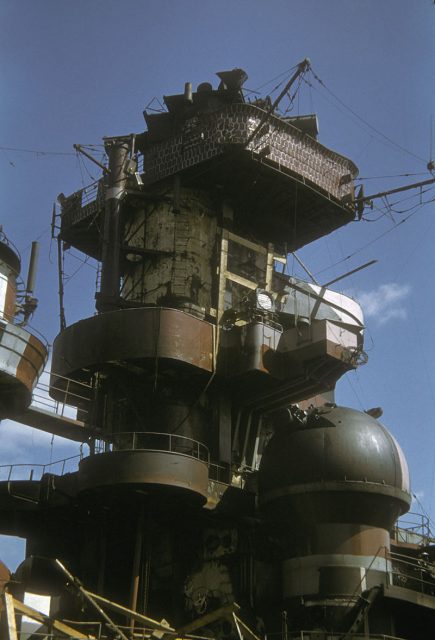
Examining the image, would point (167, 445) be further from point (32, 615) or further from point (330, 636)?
point (32, 615)

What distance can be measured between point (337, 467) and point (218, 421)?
679 cm

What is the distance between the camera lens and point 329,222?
156ft

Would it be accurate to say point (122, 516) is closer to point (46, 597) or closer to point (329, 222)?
point (46, 597)

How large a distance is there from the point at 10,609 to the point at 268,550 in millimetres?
16799

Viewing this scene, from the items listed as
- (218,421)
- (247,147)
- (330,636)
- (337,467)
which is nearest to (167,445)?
(218,421)

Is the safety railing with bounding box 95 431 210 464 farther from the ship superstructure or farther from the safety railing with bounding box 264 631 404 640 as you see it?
the safety railing with bounding box 264 631 404 640

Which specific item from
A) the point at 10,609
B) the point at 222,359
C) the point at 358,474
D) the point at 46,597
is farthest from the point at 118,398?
the point at 10,609

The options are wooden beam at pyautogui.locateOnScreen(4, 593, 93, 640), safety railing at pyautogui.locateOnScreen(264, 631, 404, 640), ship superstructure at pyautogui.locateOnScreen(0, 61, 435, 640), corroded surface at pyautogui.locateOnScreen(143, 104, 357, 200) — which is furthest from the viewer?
corroded surface at pyautogui.locateOnScreen(143, 104, 357, 200)

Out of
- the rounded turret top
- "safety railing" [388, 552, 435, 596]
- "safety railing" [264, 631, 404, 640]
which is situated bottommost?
"safety railing" [264, 631, 404, 640]

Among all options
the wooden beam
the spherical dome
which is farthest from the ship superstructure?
the wooden beam

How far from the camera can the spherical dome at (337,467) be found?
3566 cm

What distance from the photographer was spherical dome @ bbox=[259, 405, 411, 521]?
117 feet

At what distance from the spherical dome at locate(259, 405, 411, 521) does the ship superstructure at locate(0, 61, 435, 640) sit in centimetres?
8

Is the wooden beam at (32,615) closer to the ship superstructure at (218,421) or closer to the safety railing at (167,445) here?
the ship superstructure at (218,421)
